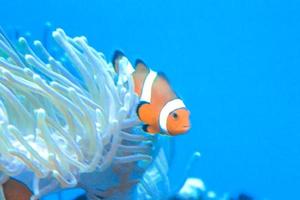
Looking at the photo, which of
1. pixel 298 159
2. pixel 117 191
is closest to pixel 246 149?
pixel 298 159

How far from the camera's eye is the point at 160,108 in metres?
1.04

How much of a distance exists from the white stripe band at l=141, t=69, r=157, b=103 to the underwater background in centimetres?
147

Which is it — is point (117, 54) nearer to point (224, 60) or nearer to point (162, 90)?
point (162, 90)

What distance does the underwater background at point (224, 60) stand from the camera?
8.63 ft

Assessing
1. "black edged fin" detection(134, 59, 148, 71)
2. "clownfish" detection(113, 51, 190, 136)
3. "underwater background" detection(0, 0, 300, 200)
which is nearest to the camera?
"clownfish" detection(113, 51, 190, 136)

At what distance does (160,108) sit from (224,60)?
5.66 feet

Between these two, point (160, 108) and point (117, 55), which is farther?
point (117, 55)

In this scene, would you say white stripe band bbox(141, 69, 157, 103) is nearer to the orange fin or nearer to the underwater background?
the orange fin

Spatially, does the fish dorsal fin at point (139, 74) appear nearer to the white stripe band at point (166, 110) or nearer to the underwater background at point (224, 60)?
the white stripe band at point (166, 110)

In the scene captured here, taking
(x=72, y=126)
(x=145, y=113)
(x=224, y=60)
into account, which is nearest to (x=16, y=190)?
(x=72, y=126)

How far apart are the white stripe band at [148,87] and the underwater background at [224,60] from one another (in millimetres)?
1467

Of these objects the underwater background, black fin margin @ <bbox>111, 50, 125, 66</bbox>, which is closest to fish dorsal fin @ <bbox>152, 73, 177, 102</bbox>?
black fin margin @ <bbox>111, 50, 125, 66</bbox>

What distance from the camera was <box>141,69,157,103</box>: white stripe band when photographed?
1.07 m

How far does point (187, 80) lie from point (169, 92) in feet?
5.76
